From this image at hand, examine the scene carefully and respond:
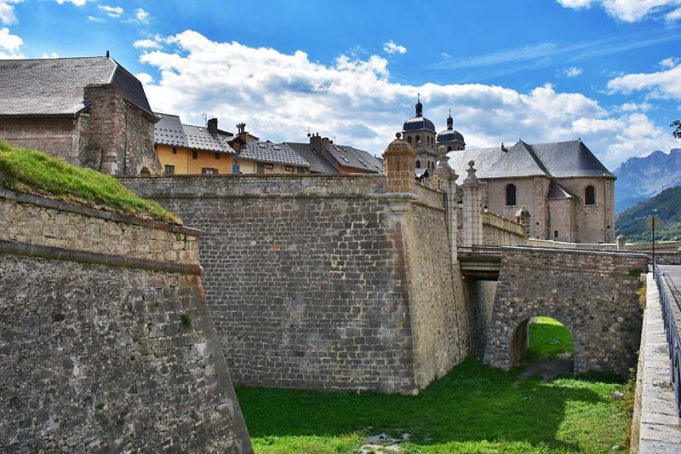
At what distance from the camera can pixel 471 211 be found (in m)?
24.6

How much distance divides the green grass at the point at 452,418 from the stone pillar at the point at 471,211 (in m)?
7.56

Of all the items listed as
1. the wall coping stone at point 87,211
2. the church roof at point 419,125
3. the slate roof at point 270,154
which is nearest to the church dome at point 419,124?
the church roof at point 419,125

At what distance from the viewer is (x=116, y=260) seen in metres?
8.51

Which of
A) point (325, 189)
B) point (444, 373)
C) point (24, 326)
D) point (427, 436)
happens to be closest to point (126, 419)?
point (24, 326)

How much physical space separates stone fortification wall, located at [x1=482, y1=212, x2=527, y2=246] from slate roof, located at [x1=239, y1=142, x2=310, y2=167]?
693 inches

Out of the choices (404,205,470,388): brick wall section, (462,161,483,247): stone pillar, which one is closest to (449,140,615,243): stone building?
(462,161,483,247): stone pillar

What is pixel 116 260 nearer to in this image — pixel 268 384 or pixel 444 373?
pixel 268 384

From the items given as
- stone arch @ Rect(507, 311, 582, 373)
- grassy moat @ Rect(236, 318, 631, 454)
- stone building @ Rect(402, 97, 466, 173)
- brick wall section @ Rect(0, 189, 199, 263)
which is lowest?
grassy moat @ Rect(236, 318, 631, 454)

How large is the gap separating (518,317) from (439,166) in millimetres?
6267

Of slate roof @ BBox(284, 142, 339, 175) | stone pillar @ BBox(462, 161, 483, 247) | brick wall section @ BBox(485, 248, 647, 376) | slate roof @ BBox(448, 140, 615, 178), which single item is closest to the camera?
brick wall section @ BBox(485, 248, 647, 376)

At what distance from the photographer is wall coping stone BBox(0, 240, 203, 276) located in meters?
6.98

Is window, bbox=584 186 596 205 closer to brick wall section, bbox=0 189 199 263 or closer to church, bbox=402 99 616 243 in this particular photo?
church, bbox=402 99 616 243

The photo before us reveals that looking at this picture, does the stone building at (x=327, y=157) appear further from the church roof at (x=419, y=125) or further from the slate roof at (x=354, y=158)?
the church roof at (x=419, y=125)

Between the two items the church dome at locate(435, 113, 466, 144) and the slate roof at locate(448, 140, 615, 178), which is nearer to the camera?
the slate roof at locate(448, 140, 615, 178)
